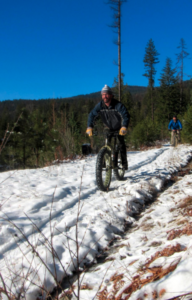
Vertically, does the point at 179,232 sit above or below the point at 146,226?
above

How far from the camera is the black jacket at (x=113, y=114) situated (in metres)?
4.25

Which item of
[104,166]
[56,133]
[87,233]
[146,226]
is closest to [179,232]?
[146,226]

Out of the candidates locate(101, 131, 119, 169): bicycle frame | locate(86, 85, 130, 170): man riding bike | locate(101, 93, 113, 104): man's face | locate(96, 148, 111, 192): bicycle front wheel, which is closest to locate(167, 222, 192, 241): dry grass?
locate(96, 148, 111, 192): bicycle front wheel

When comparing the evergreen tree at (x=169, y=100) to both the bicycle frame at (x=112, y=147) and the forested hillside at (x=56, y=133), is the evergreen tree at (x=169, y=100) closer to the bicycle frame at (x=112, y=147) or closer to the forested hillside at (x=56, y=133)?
the forested hillside at (x=56, y=133)

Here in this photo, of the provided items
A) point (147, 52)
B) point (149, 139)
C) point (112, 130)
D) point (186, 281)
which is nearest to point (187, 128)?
point (149, 139)

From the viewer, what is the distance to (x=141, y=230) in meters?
2.50

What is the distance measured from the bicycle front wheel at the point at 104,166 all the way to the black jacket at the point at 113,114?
0.65 meters

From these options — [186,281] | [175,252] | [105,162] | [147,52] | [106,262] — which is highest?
[147,52]

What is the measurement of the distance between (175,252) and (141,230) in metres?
0.90

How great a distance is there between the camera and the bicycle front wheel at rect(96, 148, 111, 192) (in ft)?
12.9

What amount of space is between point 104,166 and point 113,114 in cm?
115

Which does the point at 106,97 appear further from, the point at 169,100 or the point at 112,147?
the point at 169,100

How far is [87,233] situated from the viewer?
2395mm

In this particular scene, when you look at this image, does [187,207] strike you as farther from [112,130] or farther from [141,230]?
[112,130]
